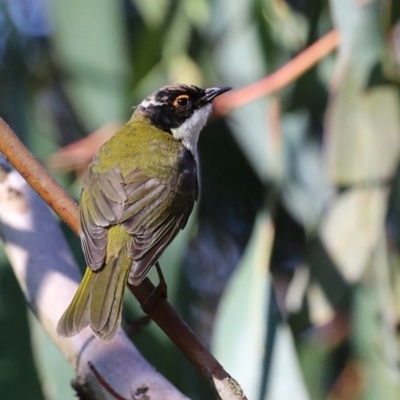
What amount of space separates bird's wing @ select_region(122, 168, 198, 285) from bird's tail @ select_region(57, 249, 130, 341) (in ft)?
0.19

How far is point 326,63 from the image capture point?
3.58 meters

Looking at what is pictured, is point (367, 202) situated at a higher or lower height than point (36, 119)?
lower

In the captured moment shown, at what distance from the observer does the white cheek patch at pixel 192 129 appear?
3.00m

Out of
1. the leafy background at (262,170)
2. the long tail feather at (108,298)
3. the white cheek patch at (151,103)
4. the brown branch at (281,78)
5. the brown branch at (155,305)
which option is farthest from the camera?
the brown branch at (281,78)

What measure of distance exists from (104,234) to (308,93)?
1.69m

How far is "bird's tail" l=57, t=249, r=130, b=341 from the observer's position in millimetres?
1903

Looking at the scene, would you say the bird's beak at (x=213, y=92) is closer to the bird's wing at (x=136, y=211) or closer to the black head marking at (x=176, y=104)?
the black head marking at (x=176, y=104)

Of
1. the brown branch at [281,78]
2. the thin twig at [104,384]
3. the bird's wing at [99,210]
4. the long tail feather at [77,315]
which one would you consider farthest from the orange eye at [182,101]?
the thin twig at [104,384]

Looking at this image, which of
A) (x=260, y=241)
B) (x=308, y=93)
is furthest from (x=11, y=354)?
(x=308, y=93)

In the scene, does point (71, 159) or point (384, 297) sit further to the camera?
point (71, 159)

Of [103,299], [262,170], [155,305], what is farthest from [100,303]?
[262,170]

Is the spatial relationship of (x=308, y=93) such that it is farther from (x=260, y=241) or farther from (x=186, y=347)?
(x=186, y=347)

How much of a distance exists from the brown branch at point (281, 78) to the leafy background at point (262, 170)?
0.29 feet

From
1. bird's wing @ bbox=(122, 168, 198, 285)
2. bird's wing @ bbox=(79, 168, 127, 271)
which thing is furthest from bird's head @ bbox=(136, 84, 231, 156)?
bird's wing @ bbox=(79, 168, 127, 271)
